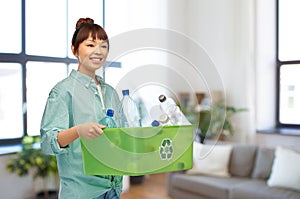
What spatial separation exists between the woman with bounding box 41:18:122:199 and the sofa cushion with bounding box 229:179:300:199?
6.33 ft

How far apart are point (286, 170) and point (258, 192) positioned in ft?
1.00

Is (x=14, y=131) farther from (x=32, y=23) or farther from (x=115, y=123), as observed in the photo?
(x=115, y=123)

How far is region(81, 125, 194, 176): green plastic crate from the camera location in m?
0.79

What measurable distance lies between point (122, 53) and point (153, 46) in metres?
0.10

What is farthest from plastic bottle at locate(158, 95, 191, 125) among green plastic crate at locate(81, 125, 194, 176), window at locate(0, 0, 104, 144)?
window at locate(0, 0, 104, 144)

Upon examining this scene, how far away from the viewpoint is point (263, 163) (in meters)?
2.90

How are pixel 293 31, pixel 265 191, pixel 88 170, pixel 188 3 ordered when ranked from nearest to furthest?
pixel 88 170 < pixel 265 191 < pixel 293 31 < pixel 188 3

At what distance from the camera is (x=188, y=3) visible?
4.73m

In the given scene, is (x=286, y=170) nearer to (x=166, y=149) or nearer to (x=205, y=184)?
(x=205, y=184)

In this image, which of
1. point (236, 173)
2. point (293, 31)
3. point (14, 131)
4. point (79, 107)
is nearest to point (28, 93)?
point (14, 131)

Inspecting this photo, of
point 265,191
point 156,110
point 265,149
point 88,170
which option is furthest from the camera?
point 265,149

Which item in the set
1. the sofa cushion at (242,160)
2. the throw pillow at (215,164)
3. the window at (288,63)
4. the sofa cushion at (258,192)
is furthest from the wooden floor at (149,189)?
the window at (288,63)

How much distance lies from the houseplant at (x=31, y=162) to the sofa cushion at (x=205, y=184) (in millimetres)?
1181

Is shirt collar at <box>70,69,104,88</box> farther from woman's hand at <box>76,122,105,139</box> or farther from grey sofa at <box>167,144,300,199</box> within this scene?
grey sofa at <box>167,144,300,199</box>
